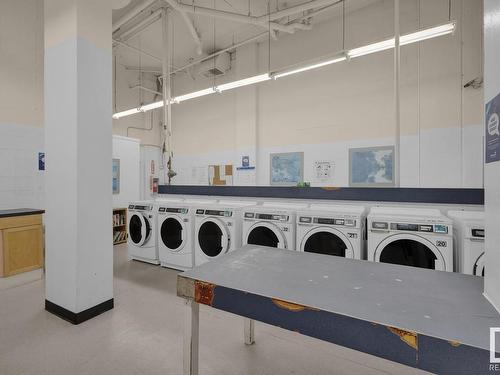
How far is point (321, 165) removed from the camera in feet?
16.5

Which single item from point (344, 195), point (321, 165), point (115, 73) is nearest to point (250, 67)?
point (321, 165)

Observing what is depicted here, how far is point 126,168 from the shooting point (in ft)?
17.4

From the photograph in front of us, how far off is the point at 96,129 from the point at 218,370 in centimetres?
218

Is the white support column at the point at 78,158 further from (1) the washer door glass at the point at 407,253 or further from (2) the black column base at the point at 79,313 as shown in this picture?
(1) the washer door glass at the point at 407,253

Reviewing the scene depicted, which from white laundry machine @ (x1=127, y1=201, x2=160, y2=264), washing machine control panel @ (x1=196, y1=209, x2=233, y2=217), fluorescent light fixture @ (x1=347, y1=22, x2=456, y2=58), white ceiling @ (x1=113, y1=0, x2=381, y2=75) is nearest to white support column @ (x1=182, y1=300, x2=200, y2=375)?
washing machine control panel @ (x1=196, y1=209, x2=233, y2=217)

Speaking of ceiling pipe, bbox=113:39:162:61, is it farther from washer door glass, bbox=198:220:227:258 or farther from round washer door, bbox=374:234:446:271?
round washer door, bbox=374:234:446:271

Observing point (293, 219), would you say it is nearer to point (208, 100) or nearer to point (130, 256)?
point (130, 256)

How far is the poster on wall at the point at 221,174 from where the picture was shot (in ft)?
20.3

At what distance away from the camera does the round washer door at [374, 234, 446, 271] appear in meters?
2.14

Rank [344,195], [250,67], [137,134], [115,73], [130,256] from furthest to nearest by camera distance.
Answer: [137,134]
[115,73]
[250,67]
[130,256]
[344,195]

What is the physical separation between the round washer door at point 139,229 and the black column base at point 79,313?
1368 mm

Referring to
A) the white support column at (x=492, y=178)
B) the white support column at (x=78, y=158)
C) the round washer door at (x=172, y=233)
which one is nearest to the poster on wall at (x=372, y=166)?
the round washer door at (x=172, y=233)

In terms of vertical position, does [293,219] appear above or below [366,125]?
below

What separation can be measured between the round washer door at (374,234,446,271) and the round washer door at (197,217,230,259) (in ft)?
5.80
